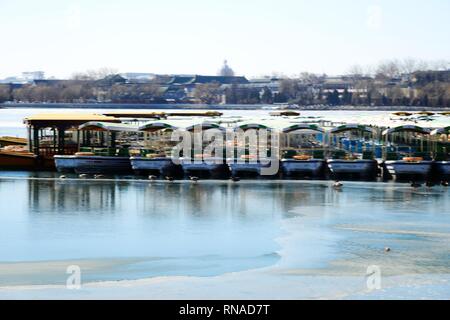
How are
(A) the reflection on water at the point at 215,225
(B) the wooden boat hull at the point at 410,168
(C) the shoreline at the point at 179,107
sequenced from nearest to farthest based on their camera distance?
(A) the reflection on water at the point at 215,225 → (B) the wooden boat hull at the point at 410,168 → (C) the shoreline at the point at 179,107

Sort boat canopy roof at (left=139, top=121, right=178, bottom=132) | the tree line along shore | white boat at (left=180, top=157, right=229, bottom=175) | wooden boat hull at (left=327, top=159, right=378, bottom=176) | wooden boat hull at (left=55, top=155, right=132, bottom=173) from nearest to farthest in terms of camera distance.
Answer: wooden boat hull at (left=327, top=159, right=378, bottom=176), white boat at (left=180, top=157, right=229, bottom=175), wooden boat hull at (left=55, top=155, right=132, bottom=173), boat canopy roof at (left=139, top=121, right=178, bottom=132), the tree line along shore

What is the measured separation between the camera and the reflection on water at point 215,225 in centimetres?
1970

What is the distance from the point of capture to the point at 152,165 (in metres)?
34.3

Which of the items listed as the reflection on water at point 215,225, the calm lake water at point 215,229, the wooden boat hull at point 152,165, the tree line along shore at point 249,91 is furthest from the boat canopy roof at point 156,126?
the tree line along shore at point 249,91

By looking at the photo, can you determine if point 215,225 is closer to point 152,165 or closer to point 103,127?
point 152,165

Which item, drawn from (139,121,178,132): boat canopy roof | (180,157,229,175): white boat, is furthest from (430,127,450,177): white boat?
(139,121,178,132): boat canopy roof

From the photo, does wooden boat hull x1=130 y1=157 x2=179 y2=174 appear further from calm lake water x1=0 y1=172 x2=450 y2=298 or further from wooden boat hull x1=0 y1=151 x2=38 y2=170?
wooden boat hull x1=0 y1=151 x2=38 y2=170

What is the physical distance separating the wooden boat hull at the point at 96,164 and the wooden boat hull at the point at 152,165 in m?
0.64

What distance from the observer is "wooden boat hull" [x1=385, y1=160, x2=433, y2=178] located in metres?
33.2

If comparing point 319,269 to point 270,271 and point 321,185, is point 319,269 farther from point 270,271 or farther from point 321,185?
point 321,185

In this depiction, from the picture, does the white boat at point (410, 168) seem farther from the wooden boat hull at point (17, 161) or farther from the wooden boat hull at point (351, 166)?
the wooden boat hull at point (17, 161)

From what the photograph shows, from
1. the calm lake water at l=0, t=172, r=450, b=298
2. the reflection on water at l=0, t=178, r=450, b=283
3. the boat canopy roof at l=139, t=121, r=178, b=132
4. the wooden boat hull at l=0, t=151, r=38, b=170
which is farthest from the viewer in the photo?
the boat canopy roof at l=139, t=121, r=178, b=132

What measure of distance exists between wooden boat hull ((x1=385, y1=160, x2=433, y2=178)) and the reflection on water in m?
1.59

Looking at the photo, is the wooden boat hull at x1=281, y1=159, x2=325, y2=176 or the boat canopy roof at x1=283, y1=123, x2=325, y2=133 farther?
the boat canopy roof at x1=283, y1=123, x2=325, y2=133
